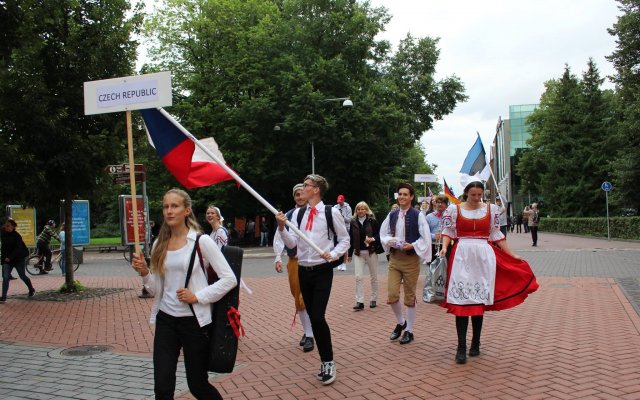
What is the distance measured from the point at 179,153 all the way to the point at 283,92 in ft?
85.9

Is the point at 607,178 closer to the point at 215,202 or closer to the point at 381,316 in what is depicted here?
the point at 215,202

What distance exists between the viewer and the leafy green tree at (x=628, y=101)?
31.5 m

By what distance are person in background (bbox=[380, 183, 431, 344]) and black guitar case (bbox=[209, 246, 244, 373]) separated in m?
3.49

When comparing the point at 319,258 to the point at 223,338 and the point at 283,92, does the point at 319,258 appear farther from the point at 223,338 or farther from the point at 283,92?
the point at 283,92

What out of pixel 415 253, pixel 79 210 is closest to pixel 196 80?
pixel 79 210

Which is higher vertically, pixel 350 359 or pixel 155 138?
pixel 155 138

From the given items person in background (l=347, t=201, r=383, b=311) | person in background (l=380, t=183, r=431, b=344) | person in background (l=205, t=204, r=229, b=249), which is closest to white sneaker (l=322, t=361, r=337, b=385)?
person in background (l=380, t=183, r=431, b=344)

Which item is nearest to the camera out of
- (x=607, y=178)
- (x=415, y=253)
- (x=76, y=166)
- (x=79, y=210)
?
(x=415, y=253)

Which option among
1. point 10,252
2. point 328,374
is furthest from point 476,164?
→ point 10,252

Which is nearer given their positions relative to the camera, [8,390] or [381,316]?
[8,390]

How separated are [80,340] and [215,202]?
76.8 feet

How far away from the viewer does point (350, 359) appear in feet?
20.7

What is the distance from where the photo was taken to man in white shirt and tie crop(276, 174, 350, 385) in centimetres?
536

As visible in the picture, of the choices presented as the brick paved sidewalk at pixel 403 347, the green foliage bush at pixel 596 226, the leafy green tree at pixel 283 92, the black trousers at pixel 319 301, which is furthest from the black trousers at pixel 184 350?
the green foliage bush at pixel 596 226
